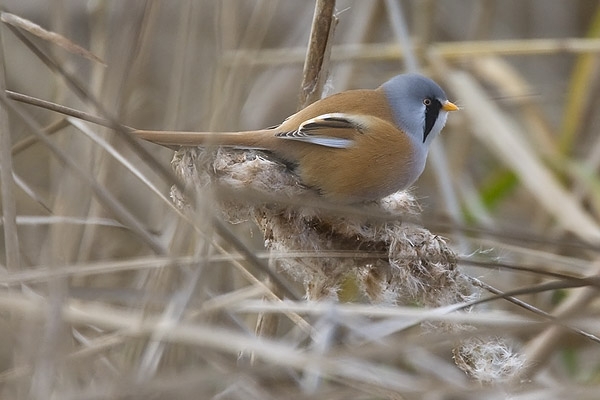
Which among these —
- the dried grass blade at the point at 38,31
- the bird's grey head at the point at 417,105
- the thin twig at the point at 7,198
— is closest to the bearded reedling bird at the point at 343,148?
the bird's grey head at the point at 417,105

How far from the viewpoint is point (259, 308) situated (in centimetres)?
183

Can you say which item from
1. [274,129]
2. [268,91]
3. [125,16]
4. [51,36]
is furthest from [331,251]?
[268,91]

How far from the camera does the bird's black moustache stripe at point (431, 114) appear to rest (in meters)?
2.90

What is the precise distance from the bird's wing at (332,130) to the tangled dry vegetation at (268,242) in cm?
12

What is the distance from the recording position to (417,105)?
291cm

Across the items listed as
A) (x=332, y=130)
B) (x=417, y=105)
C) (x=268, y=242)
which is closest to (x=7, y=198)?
(x=268, y=242)

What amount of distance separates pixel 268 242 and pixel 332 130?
44 centimetres

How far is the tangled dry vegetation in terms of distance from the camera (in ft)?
4.95

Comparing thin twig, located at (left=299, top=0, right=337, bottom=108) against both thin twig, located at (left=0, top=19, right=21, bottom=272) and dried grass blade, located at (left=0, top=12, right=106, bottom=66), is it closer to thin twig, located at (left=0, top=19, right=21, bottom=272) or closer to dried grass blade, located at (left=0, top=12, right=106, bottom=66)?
dried grass blade, located at (left=0, top=12, right=106, bottom=66)

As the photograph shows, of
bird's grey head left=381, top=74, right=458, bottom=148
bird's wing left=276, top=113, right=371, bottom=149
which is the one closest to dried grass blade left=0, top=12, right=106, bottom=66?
bird's wing left=276, top=113, right=371, bottom=149

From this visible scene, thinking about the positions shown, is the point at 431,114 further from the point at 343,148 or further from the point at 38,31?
the point at 38,31

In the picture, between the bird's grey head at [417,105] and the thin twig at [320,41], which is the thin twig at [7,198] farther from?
the bird's grey head at [417,105]

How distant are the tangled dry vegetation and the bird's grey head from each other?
0.87ft

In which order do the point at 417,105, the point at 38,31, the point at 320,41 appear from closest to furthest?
the point at 38,31 < the point at 320,41 < the point at 417,105
